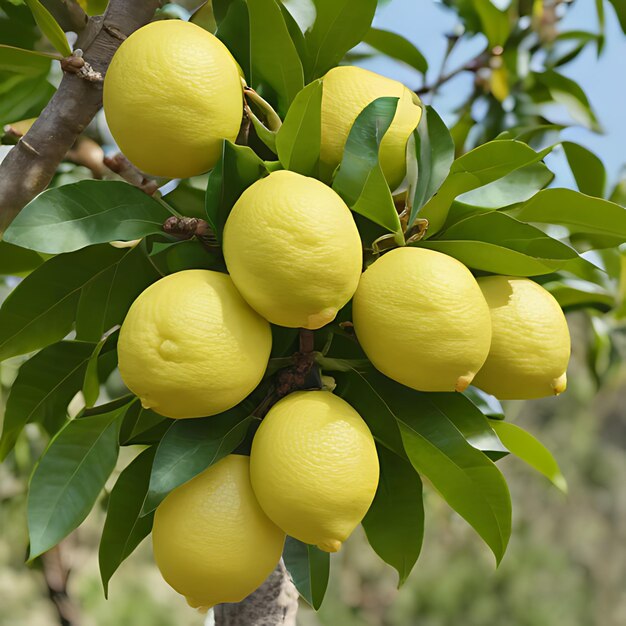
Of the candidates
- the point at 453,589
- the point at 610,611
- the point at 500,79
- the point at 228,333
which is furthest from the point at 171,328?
the point at 610,611

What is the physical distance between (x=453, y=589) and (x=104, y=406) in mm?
4675

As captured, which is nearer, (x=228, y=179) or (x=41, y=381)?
(x=228, y=179)

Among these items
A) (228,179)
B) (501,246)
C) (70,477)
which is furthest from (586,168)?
(70,477)

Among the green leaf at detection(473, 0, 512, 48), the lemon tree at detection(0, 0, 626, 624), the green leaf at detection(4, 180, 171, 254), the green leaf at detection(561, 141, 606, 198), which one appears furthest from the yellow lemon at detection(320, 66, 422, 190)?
the green leaf at detection(473, 0, 512, 48)

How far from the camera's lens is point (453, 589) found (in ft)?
15.7

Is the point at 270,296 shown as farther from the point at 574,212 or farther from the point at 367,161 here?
the point at 574,212

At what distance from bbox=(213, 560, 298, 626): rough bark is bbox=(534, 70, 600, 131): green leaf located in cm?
70

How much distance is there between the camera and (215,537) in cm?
44

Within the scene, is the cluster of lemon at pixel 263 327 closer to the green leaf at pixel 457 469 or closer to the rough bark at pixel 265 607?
the green leaf at pixel 457 469

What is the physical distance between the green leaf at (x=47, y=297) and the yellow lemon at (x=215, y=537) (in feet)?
0.54

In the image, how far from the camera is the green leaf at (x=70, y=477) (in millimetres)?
479

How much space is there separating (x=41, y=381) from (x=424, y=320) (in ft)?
1.00

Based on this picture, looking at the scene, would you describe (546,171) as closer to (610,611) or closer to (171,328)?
(171,328)

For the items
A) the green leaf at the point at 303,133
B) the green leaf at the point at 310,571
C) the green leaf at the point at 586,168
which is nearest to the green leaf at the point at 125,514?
the green leaf at the point at 310,571
